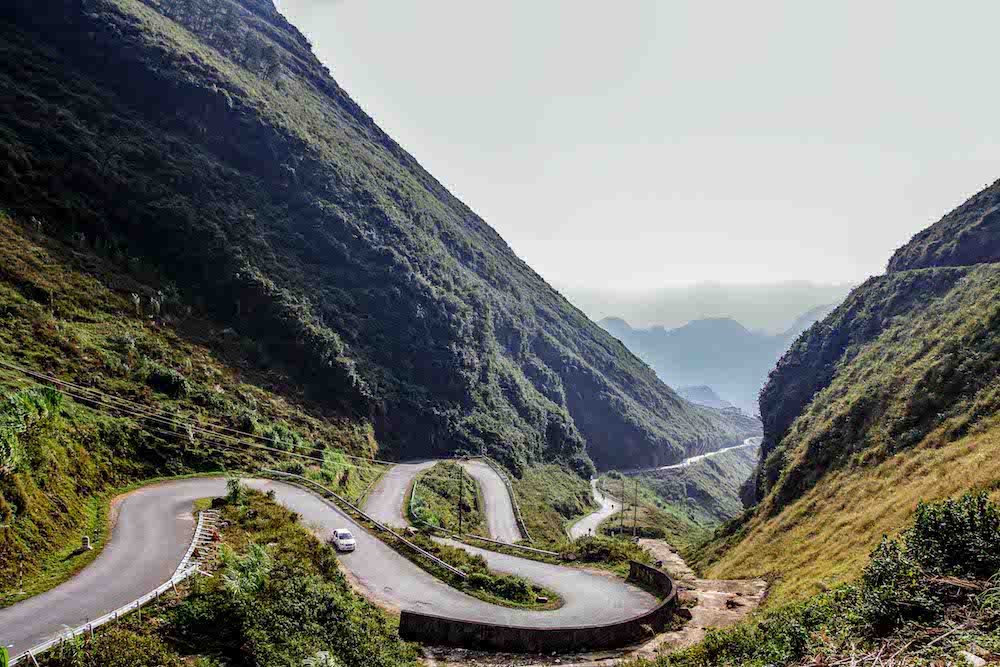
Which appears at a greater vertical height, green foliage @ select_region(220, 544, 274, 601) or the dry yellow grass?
the dry yellow grass

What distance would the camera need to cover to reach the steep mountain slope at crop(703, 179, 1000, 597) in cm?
1938

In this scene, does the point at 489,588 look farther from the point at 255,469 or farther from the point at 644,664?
the point at 255,469

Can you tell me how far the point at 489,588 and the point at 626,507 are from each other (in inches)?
2999

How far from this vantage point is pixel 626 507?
3509 inches

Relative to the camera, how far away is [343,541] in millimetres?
23125

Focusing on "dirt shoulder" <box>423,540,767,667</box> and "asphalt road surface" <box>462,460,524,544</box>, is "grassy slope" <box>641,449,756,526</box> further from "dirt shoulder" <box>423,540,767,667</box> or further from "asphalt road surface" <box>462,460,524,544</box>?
"dirt shoulder" <box>423,540,767,667</box>

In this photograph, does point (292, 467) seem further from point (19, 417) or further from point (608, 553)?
point (608, 553)

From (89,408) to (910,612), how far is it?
33911 millimetres

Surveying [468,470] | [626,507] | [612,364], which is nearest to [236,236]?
[468,470]

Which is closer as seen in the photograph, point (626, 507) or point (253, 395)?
point (253, 395)

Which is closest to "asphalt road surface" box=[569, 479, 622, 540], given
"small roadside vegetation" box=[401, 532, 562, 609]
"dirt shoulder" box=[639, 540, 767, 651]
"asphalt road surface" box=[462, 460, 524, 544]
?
"asphalt road surface" box=[462, 460, 524, 544]

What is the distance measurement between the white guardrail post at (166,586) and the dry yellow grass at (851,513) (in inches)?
714

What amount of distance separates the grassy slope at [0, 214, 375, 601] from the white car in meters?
9.14

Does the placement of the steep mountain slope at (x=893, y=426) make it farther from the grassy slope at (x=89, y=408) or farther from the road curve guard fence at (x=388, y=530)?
the grassy slope at (x=89, y=408)
